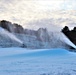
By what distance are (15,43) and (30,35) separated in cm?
244

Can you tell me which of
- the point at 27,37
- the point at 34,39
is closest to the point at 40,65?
the point at 27,37

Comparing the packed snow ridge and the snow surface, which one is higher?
the packed snow ridge

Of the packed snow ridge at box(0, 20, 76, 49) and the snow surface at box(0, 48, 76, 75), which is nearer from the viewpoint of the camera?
the snow surface at box(0, 48, 76, 75)

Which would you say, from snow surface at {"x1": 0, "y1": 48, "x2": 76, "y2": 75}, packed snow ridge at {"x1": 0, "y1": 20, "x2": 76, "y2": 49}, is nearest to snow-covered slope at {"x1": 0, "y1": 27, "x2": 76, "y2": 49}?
packed snow ridge at {"x1": 0, "y1": 20, "x2": 76, "y2": 49}

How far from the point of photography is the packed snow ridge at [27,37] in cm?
1583

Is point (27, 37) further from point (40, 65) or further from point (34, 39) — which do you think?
point (40, 65)

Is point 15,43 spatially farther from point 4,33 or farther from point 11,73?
point 11,73

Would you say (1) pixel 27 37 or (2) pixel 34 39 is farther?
(2) pixel 34 39

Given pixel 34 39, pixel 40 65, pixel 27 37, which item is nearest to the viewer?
pixel 40 65

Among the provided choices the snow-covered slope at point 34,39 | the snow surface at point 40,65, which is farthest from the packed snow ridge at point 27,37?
the snow surface at point 40,65

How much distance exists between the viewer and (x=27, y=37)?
1764cm

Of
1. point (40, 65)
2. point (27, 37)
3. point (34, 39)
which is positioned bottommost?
point (40, 65)

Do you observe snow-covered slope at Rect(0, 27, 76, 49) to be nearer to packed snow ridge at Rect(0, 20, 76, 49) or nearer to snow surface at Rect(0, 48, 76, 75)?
packed snow ridge at Rect(0, 20, 76, 49)

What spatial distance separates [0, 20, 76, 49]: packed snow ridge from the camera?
1583 cm
